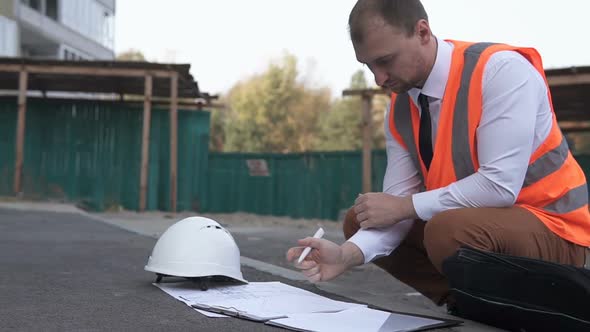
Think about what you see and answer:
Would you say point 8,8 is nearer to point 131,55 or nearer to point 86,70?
point 86,70

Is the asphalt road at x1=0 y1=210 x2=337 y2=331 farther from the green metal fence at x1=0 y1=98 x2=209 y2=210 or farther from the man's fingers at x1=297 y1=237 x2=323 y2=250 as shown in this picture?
the green metal fence at x1=0 y1=98 x2=209 y2=210

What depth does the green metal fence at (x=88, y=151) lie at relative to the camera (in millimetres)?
17172

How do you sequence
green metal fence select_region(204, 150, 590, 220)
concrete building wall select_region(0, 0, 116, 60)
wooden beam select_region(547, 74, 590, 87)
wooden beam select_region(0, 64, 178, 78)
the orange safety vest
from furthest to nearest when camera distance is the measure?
concrete building wall select_region(0, 0, 116, 60)
green metal fence select_region(204, 150, 590, 220)
wooden beam select_region(0, 64, 178, 78)
wooden beam select_region(547, 74, 590, 87)
the orange safety vest

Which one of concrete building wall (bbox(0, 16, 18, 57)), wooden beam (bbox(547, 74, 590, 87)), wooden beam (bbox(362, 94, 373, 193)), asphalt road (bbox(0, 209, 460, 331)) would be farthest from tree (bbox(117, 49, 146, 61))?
asphalt road (bbox(0, 209, 460, 331))

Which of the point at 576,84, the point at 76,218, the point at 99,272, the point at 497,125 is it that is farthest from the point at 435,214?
the point at 576,84

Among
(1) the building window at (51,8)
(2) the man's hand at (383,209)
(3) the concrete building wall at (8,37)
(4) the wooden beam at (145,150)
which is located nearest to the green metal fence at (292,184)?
(4) the wooden beam at (145,150)

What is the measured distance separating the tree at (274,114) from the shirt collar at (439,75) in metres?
47.9

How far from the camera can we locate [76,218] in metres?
11.1

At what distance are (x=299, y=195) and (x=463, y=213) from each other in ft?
48.4

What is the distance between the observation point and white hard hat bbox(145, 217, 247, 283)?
11.5 feet

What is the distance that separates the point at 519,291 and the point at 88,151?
52.5 ft

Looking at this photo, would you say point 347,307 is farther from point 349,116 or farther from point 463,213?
point 349,116

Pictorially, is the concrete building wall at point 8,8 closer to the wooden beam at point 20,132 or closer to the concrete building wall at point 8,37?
the concrete building wall at point 8,37

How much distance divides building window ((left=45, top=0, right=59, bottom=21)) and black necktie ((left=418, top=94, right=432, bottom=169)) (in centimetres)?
2670
